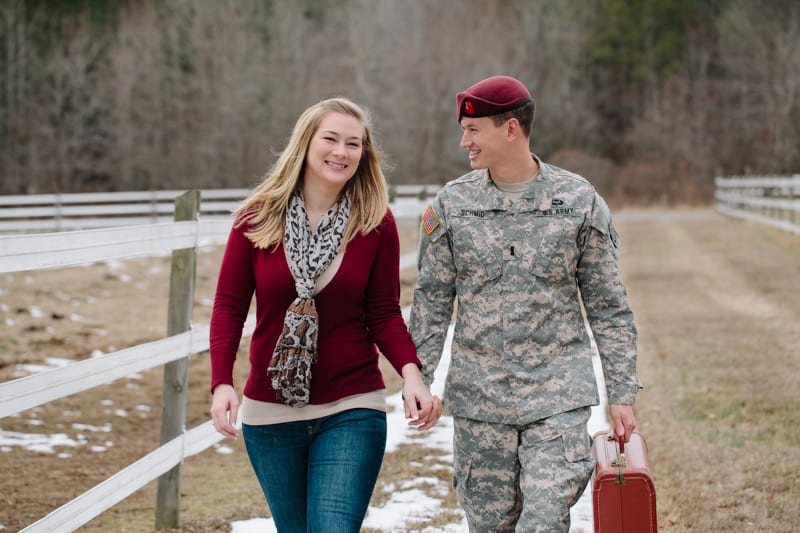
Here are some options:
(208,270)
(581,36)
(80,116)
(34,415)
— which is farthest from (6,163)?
(34,415)

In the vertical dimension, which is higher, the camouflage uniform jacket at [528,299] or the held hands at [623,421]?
the camouflage uniform jacket at [528,299]

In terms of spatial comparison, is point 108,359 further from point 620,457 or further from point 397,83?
point 397,83

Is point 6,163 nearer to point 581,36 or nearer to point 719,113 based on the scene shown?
point 581,36

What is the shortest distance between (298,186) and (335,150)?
0.19 meters

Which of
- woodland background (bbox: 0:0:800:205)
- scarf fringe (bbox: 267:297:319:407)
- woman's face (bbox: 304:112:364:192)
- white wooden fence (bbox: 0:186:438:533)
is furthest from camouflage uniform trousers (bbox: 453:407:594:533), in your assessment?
woodland background (bbox: 0:0:800:205)

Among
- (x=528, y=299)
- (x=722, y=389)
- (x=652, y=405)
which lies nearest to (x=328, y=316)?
(x=528, y=299)

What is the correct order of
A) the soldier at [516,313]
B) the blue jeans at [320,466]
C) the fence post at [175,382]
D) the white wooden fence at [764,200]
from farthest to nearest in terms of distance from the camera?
the white wooden fence at [764,200] → the fence post at [175,382] → the soldier at [516,313] → the blue jeans at [320,466]

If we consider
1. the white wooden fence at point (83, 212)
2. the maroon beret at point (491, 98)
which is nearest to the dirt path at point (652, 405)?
the maroon beret at point (491, 98)

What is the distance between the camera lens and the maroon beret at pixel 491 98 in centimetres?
319

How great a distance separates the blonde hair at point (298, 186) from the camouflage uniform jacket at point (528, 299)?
9.0 inches

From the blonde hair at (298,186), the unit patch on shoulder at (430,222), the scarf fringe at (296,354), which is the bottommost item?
the scarf fringe at (296,354)

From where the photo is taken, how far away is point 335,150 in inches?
122

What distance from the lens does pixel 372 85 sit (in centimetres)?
4562

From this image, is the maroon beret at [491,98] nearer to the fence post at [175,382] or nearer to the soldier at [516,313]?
the soldier at [516,313]
